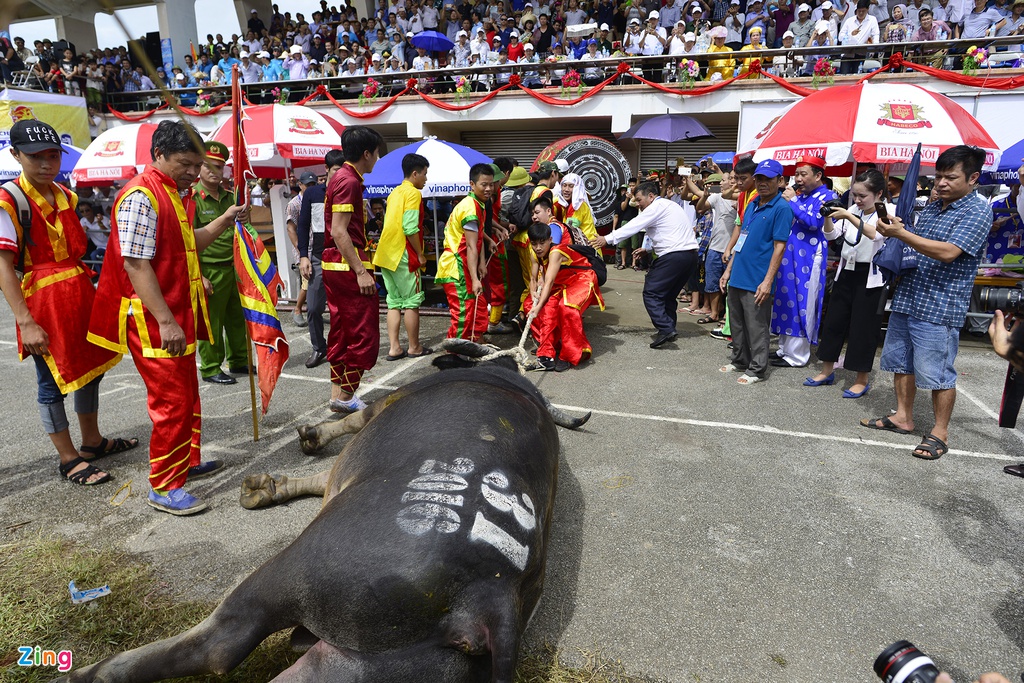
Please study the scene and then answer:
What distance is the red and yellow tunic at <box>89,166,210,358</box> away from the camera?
9.85 feet

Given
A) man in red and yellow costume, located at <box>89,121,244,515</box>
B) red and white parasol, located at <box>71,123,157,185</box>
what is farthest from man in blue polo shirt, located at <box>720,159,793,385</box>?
red and white parasol, located at <box>71,123,157,185</box>

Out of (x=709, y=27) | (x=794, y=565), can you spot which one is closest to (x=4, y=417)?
(x=794, y=565)

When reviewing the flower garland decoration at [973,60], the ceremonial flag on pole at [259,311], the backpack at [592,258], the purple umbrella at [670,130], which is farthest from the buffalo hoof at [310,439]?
the flower garland decoration at [973,60]

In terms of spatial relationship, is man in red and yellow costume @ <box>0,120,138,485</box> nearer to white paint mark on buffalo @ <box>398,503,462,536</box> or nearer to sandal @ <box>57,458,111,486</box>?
sandal @ <box>57,458,111,486</box>

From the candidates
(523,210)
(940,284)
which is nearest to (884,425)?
(940,284)

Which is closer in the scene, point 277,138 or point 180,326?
point 180,326

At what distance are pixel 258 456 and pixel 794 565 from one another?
10.6 ft

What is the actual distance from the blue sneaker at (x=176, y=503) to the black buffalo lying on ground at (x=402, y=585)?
1.29 metres

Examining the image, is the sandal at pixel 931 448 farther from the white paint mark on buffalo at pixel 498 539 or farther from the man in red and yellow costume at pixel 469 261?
the man in red and yellow costume at pixel 469 261

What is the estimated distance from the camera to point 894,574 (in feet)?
9.15

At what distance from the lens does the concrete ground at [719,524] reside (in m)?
2.39

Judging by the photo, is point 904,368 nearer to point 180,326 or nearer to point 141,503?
point 180,326

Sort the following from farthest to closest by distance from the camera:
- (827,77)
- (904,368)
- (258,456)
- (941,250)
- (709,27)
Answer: (709,27) → (827,77) → (904,368) → (258,456) → (941,250)

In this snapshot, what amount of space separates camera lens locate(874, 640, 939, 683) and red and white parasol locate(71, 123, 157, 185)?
10.5 metres
